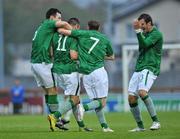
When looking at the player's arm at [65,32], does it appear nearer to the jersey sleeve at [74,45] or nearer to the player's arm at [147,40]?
the jersey sleeve at [74,45]

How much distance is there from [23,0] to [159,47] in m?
102

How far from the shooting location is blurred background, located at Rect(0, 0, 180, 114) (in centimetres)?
4022

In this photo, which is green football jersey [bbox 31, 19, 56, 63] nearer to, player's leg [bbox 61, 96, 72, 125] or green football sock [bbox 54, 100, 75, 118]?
player's leg [bbox 61, 96, 72, 125]

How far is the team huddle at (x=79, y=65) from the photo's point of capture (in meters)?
19.3

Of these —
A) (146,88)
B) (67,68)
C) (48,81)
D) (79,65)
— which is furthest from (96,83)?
(48,81)

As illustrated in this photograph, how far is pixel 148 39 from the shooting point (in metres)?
19.4

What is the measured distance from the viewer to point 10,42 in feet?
333

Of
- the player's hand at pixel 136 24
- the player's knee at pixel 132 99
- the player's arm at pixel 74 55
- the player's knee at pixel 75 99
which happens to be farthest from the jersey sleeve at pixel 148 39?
the player's knee at pixel 75 99

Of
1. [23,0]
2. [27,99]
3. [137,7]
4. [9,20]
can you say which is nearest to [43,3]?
[23,0]

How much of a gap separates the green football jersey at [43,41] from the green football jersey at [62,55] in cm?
22

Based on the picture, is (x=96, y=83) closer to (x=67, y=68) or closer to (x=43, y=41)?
(x=67, y=68)

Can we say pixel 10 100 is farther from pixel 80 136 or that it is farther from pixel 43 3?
pixel 43 3

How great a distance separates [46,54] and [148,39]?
2.35 metres

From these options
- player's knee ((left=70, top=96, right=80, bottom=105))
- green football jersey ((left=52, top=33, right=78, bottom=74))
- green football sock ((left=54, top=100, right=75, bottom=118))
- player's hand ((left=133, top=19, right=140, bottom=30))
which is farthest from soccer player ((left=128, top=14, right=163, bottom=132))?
green football jersey ((left=52, top=33, right=78, bottom=74))
